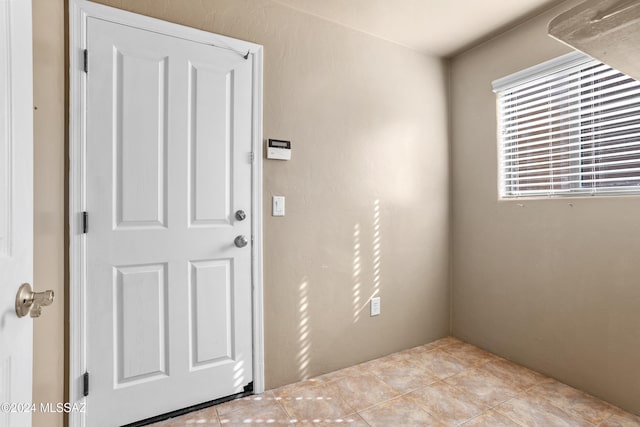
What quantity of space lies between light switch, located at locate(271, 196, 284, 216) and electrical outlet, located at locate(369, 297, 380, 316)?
3.23 ft

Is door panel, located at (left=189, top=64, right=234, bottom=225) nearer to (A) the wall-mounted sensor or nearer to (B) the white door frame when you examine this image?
(A) the wall-mounted sensor

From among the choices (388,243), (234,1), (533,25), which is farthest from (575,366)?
(234,1)

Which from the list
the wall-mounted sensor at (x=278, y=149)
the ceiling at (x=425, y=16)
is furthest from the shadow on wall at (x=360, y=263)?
the ceiling at (x=425, y=16)

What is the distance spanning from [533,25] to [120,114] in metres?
2.62

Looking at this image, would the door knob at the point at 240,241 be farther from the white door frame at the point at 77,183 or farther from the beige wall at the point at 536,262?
the beige wall at the point at 536,262

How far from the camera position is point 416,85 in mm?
2670

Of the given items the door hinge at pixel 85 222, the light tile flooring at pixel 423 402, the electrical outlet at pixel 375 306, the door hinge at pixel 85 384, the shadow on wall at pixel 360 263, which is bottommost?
the light tile flooring at pixel 423 402

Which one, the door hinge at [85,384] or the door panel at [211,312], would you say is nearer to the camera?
the door hinge at [85,384]
